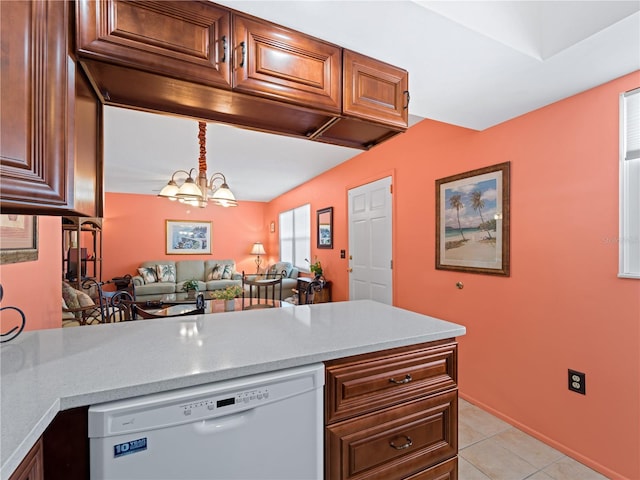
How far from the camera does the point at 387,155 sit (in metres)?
3.37

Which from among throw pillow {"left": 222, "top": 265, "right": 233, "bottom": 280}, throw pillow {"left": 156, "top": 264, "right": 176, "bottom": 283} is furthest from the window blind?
throw pillow {"left": 156, "top": 264, "right": 176, "bottom": 283}

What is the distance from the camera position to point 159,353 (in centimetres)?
100

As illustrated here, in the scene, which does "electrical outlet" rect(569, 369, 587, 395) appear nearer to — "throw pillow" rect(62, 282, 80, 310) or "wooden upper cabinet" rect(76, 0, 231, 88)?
"wooden upper cabinet" rect(76, 0, 231, 88)

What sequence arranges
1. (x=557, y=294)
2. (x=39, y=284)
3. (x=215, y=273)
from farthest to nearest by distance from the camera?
1. (x=215, y=273)
2. (x=557, y=294)
3. (x=39, y=284)

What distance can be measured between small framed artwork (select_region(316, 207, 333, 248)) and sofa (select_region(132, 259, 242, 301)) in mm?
2658

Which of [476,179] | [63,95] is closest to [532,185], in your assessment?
[476,179]

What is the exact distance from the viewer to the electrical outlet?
1.77 m

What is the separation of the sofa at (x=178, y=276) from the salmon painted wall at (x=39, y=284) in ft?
12.8

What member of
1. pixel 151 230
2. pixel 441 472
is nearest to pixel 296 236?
pixel 151 230

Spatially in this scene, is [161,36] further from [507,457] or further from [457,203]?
[507,457]

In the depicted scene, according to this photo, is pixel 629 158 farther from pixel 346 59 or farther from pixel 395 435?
pixel 395 435

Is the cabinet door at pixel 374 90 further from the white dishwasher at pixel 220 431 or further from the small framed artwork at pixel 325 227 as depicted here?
the small framed artwork at pixel 325 227

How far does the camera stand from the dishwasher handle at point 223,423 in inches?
32.6

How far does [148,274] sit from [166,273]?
33cm
